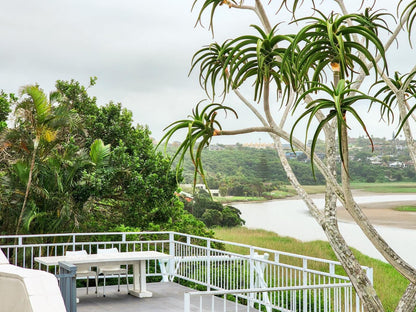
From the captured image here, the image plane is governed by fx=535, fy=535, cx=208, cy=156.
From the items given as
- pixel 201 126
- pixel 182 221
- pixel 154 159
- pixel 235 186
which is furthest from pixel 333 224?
pixel 235 186

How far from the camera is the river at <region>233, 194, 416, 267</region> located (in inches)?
808

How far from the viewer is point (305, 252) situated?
899 inches

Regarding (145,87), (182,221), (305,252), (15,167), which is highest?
(145,87)

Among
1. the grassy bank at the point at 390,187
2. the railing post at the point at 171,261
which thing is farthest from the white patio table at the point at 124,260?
the grassy bank at the point at 390,187

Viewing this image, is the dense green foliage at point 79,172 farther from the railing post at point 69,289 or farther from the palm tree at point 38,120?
the railing post at point 69,289

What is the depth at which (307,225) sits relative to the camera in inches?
938

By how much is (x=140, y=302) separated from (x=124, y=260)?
72 cm

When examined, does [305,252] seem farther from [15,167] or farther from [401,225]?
[15,167]

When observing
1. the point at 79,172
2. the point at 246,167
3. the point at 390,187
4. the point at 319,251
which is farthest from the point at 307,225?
the point at 79,172

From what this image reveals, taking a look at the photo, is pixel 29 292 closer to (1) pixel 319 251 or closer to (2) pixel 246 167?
(1) pixel 319 251

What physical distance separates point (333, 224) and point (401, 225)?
17.3 meters

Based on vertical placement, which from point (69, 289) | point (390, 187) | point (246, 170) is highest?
point (246, 170)

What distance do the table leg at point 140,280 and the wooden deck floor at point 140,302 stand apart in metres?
0.10

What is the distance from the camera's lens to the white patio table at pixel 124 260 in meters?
7.41
